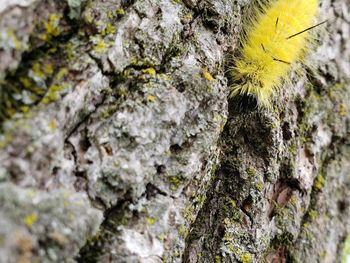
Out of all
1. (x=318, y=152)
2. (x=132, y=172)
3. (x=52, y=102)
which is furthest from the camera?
(x=318, y=152)

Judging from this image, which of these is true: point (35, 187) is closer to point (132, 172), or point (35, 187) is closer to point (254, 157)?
point (132, 172)

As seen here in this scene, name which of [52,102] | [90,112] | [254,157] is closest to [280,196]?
[254,157]

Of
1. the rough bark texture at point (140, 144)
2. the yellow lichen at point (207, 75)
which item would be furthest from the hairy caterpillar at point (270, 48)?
the yellow lichen at point (207, 75)

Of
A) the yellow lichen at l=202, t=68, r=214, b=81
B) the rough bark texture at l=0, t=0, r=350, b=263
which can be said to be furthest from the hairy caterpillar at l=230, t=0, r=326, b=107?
the yellow lichen at l=202, t=68, r=214, b=81

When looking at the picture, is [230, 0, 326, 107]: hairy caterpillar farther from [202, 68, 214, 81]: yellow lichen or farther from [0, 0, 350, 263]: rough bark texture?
[202, 68, 214, 81]: yellow lichen

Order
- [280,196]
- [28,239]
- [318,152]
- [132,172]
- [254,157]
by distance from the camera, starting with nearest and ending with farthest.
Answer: [28,239] → [132,172] → [254,157] → [280,196] → [318,152]

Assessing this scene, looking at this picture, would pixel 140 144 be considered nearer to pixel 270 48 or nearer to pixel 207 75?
pixel 207 75

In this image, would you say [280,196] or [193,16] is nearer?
[193,16]
